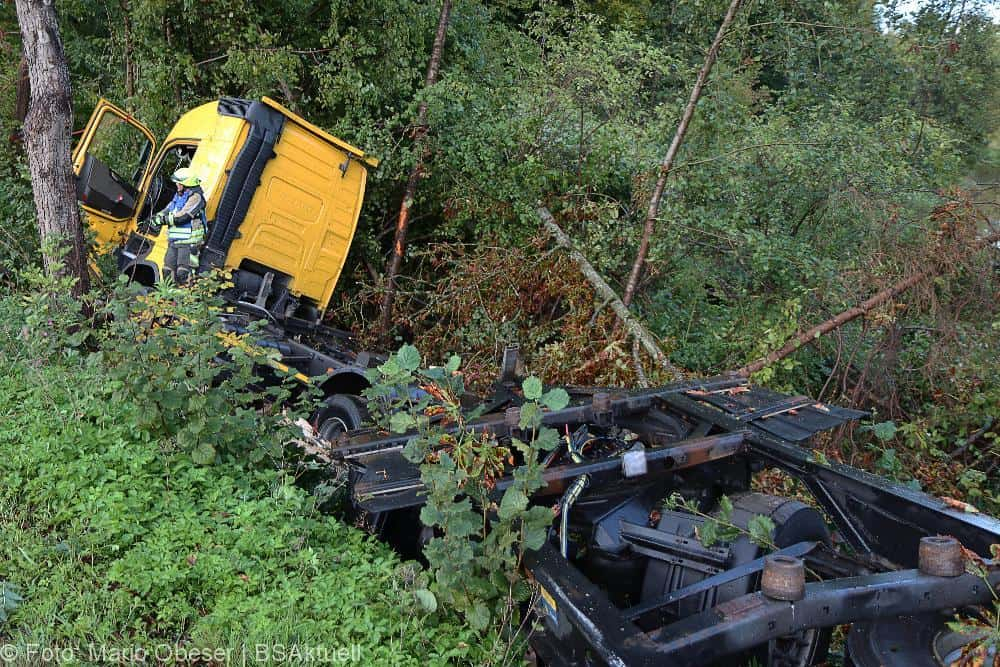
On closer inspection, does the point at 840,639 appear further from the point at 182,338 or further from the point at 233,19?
the point at 233,19

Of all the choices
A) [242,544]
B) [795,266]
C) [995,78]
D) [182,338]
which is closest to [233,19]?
[182,338]

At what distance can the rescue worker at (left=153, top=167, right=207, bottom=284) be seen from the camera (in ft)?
22.9

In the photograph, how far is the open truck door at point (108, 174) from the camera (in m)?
7.60

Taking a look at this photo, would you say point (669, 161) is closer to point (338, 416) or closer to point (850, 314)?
point (850, 314)

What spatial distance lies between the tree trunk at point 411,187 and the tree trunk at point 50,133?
3.65 m

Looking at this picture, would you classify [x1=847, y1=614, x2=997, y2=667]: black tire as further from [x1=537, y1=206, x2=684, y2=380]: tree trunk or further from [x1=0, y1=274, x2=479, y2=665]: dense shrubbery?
[x1=537, y1=206, x2=684, y2=380]: tree trunk

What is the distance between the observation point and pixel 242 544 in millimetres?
3232

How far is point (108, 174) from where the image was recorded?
7727 mm

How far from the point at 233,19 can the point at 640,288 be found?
6.46 m

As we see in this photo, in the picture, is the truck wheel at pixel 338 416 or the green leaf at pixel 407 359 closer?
the green leaf at pixel 407 359

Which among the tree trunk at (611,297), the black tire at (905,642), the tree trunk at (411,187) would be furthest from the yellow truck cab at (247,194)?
the black tire at (905,642)

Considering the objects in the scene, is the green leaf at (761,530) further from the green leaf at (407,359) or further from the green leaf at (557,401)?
the green leaf at (407,359)

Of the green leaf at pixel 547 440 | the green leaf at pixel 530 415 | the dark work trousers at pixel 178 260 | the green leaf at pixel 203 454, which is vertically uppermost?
the green leaf at pixel 530 415

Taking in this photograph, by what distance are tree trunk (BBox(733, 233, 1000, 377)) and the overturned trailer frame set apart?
78.1 inches
